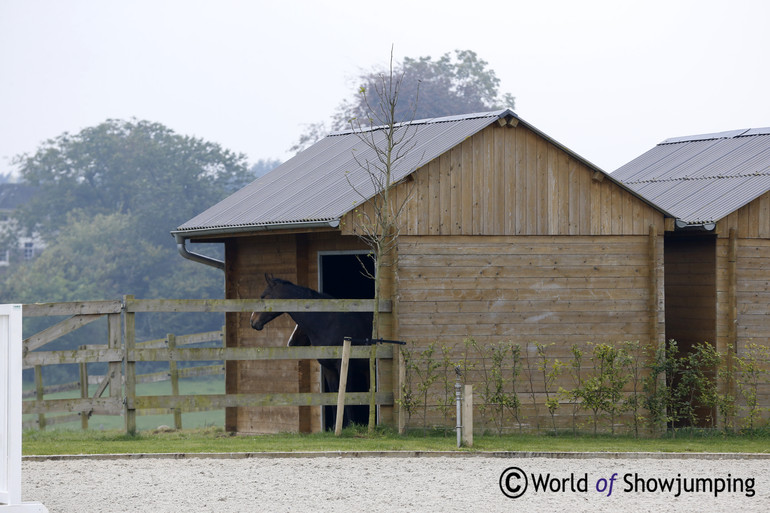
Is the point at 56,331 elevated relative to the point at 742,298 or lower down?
lower down

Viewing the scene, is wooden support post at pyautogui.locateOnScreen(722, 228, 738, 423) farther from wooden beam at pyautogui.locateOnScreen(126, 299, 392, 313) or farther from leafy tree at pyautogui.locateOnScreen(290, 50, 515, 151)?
leafy tree at pyautogui.locateOnScreen(290, 50, 515, 151)

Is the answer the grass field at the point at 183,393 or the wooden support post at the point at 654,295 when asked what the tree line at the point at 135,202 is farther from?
the wooden support post at the point at 654,295

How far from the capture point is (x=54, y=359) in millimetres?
13391

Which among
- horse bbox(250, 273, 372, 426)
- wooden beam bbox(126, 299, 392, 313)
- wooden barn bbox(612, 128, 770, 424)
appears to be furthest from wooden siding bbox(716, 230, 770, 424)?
wooden beam bbox(126, 299, 392, 313)

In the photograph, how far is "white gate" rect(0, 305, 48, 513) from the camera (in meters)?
7.99

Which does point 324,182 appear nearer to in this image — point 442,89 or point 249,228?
point 249,228

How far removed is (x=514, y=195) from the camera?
48.3 ft

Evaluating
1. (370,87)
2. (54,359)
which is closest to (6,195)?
(370,87)

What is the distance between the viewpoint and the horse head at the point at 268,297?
14508 mm

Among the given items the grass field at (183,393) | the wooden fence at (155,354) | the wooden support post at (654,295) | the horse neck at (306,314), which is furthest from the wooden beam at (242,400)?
the grass field at (183,393)

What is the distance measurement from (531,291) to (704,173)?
470cm

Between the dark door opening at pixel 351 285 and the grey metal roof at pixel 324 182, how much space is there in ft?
2.73

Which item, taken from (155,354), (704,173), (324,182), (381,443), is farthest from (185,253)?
(704,173)

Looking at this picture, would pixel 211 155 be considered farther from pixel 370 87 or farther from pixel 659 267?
pixel 659 267
